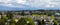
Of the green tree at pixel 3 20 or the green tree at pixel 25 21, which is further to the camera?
the green tree at pixel 3 20

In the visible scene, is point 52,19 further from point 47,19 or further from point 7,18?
point 7,18

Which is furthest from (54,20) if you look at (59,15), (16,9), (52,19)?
(16,9)

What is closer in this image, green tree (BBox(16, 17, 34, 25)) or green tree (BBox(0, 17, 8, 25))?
green tree (BBox(16, 17, 34, 25))

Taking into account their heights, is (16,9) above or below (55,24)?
above

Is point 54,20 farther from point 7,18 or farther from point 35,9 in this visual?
point 7,18

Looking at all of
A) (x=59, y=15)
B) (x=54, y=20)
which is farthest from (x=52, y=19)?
(x=59, y=15)

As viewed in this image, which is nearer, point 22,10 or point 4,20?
point 4,20

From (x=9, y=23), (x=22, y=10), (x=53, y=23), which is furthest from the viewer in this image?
(x=22, y=10)

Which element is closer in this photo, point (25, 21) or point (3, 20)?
point (25, 21)

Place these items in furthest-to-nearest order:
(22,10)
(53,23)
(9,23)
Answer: (22,10) → (53,23) → (9,23)
